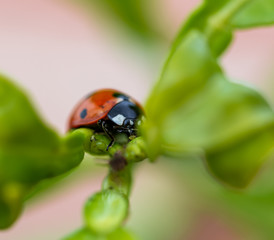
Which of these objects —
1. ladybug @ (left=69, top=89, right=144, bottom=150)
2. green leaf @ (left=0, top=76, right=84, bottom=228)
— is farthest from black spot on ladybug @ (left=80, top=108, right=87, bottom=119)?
green leaf @ (left=0, top=76, right=84, bottom=228)

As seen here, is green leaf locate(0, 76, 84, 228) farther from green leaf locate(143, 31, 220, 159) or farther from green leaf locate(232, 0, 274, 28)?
green leaf locate(232, 0, 274, 28)

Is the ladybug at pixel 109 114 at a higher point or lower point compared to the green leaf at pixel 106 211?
higher

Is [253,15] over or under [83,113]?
over

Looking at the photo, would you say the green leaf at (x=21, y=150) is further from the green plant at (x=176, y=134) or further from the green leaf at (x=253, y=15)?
the green leaf at (x=253, y=15)

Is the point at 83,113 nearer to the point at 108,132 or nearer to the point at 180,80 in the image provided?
the point at 108,132

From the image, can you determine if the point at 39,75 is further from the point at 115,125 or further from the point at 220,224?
the point at 115,125

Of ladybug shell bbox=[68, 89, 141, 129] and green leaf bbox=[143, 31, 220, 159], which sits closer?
green leaf bbox=[143, 31, 220, 159]

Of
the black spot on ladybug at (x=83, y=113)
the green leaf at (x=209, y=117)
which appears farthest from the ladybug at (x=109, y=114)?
the green leaf at (x=209, y=117)

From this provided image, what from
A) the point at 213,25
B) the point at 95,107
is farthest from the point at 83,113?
the point at 213,25
